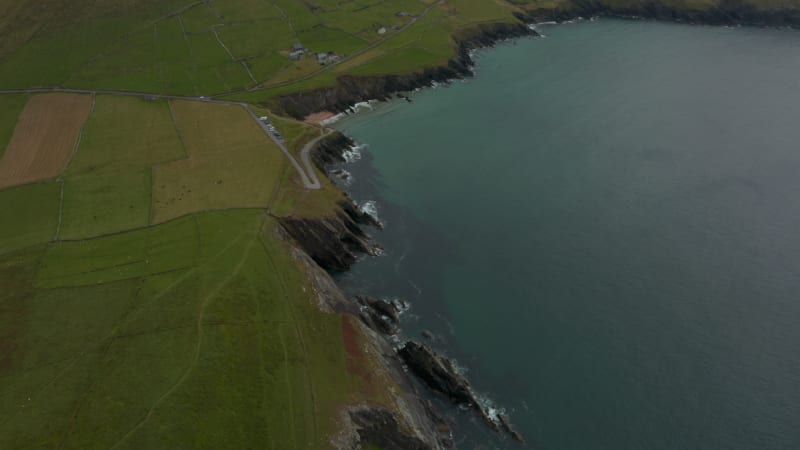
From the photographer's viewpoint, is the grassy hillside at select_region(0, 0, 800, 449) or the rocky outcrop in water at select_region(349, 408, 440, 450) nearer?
the grassy hillside at select_region(0, 0, 800, 449)

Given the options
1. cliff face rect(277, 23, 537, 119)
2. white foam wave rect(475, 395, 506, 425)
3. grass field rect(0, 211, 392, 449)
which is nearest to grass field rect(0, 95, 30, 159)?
grass field rect(0, 211, 392, 449)

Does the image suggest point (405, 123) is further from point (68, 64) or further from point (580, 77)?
point (68, 64)

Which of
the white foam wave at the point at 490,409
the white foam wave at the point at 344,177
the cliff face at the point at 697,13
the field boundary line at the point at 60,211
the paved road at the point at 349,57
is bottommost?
the white foam wave at the point at 490,409

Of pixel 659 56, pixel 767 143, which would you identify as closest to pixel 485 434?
pixel 767 143

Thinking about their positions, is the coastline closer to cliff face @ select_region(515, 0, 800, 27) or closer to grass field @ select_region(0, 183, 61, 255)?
cliff face @ select_region(515, 0, 800, 27)

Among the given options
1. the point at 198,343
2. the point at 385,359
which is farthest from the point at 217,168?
the point at 385,359

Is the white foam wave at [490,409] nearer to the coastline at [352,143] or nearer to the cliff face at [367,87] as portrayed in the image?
the coastline at [352,143]

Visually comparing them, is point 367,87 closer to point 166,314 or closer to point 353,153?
point 353,153

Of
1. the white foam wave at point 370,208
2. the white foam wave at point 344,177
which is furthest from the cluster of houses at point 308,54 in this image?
the white foam wave at point 370,208
